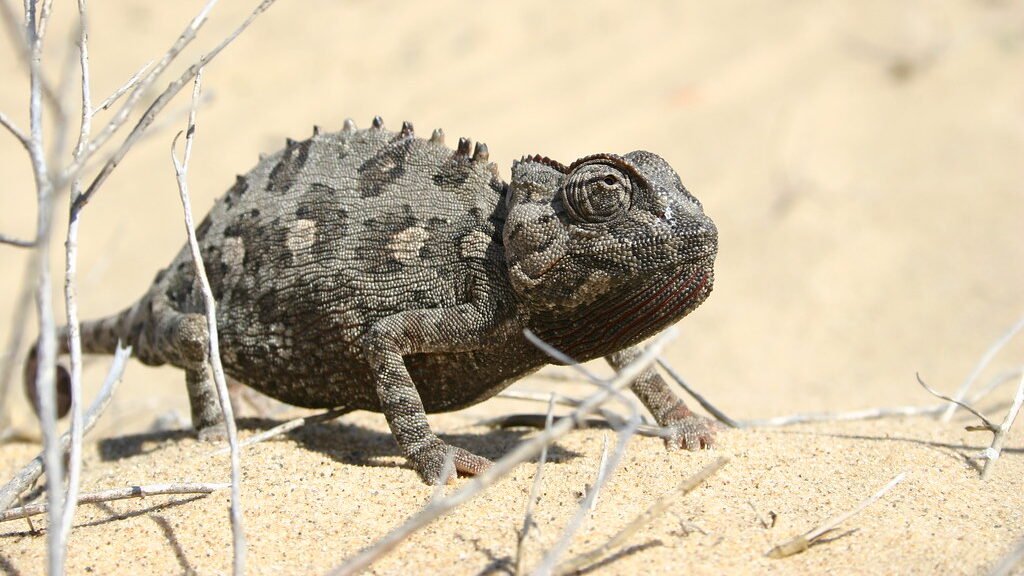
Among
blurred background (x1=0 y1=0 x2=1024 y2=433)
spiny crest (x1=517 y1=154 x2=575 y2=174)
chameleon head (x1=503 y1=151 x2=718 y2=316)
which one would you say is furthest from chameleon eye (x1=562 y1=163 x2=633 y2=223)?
blurred background (x1=0 y1=0 x2=1024 y2=433)

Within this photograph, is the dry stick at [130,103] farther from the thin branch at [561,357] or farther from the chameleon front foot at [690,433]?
the chameleon front foot at [690,433]

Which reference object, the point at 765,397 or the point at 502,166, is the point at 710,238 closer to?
the point at 765,397

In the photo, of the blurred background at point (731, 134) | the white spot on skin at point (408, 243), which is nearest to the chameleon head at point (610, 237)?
the white spot on skin at point (408, 243)

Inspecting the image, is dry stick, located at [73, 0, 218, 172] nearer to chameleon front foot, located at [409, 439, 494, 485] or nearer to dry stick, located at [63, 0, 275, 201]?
A: dry stick, located at [63, 0, 275, 201]

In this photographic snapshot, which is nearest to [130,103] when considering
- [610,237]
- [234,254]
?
[610,237]

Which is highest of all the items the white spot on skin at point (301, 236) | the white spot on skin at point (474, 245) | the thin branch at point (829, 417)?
the white spot on skin at point (301, 236)
